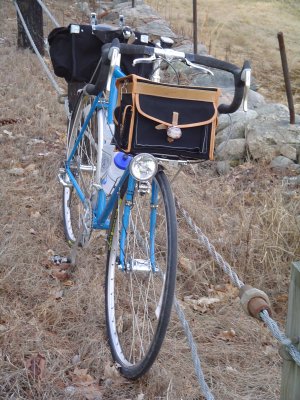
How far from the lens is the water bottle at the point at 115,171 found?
301cm

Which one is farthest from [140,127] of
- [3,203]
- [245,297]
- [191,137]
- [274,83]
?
[274,83]

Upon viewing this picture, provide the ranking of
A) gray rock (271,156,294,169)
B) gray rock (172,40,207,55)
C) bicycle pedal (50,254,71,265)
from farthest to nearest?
gray rock (172,40,207,55), gray rock (271,156,294,169), bicycle pedal (50,254,71,265)

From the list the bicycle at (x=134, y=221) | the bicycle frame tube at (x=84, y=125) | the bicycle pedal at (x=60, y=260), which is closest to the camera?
the bicycle at (x=134, y=221)

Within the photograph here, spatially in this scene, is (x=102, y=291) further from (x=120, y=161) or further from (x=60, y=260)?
(x=120, y=161)

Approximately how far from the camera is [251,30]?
1582 centimetres

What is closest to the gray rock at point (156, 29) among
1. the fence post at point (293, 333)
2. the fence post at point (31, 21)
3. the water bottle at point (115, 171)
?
the fence post at point (31, 21)

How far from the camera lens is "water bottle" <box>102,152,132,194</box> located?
301 cm

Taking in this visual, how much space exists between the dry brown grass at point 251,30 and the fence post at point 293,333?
316 inches

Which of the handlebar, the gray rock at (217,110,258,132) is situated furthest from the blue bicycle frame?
the gray rock at (217,110,258,132)

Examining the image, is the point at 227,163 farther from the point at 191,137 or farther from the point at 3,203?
the point at 191,137

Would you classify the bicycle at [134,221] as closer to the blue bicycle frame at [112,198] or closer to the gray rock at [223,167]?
the blue bicycle frame at [112,198]

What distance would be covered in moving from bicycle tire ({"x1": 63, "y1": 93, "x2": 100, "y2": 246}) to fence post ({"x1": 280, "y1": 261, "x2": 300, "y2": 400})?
5.11 ft

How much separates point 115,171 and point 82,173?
0.78m

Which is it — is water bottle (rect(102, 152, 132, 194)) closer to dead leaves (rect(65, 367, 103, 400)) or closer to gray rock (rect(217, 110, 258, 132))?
dead leaves (rect(65, 367, 103, 400))
